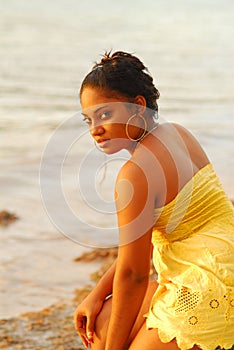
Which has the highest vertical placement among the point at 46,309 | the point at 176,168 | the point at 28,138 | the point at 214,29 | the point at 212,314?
the point at 176,168

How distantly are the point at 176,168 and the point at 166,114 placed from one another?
743 centimetres

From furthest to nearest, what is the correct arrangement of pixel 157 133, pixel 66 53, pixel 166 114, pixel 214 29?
pixel 214 29 → pixel 66 53 → pixel 166 114 → pixel 157 133

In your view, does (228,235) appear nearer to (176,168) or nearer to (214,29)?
(176,168)

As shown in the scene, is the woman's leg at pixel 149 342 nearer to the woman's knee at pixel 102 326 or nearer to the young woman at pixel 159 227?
the young woman at pixel 159 227

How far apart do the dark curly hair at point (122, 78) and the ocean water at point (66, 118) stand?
456 millimetres

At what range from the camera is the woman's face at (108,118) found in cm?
230

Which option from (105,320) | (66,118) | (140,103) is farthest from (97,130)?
(66,118)

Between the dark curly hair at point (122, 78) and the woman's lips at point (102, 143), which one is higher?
the dark curly hair at point (122, 78)

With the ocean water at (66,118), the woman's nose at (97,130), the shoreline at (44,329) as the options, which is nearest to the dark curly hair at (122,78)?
the woman's nose at (97,130)

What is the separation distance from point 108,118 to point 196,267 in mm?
498

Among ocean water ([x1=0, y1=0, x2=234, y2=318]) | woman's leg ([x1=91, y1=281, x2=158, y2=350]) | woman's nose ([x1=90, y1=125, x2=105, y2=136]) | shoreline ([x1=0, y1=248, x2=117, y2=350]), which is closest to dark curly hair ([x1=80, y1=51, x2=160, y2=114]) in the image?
woman's nose ([x1=90, y1=125, x2=105, y2=136])

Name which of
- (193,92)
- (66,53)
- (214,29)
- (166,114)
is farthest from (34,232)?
(214,29)

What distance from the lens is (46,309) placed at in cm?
399

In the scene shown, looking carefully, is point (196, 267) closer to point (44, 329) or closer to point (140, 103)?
point (140, 103)
